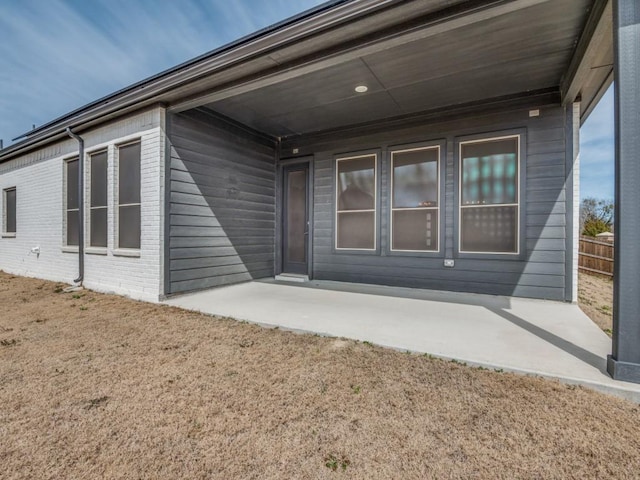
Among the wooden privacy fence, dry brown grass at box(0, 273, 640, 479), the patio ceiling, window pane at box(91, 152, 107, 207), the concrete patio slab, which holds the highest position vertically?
the patio ceiling

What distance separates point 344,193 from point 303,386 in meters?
4.18

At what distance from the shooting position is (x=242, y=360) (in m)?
2.48

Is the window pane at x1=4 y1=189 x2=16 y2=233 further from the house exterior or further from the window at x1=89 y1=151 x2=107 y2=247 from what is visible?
the window at x1=89 y1=151 x2=107 y2=247

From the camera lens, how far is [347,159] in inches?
225

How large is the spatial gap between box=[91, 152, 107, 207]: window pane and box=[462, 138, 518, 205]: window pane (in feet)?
19.3

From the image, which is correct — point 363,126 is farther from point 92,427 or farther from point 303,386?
point 92,427

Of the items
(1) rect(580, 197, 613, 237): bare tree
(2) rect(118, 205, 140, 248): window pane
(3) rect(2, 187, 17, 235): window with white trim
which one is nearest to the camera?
(2) rect(118, 205, 140, 248): window pane

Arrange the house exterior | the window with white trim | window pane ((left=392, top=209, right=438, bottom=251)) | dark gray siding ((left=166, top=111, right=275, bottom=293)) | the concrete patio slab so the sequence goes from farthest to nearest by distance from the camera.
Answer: the window with white trim < window pane ((left=392, top=209, right=438, bottom=251)) < dark gray siding ((left=166, top=111, right=275, bottom=293)) < the house exterior < the concrete patio slab

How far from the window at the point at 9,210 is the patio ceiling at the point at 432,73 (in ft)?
20.5

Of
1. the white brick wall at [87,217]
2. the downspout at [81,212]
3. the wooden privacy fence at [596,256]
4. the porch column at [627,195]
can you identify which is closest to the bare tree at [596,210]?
the wooden privacy fence at [596,256]

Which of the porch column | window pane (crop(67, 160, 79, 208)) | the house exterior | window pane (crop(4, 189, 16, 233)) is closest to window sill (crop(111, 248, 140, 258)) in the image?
the house exterior

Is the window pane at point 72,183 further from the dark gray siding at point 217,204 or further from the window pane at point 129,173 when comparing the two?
the dark gray siding at point 217,204

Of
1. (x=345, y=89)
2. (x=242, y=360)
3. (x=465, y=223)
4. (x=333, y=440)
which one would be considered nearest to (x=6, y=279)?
(x=242, y=360)

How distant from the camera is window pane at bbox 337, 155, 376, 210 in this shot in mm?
5512
